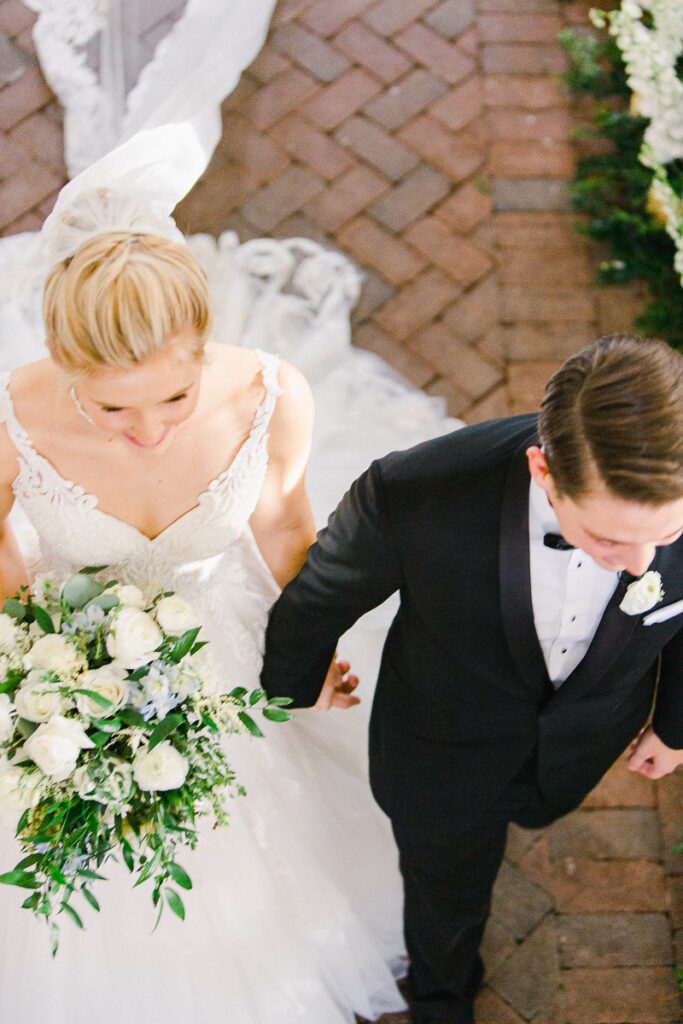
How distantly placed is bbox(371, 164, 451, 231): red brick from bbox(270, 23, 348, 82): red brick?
55 cm

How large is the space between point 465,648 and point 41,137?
Result: 110 inches

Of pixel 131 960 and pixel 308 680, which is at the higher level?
pixel 308 680

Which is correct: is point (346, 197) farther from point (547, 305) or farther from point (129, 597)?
point (129, 597)

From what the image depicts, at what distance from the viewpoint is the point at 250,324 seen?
309 centimetres

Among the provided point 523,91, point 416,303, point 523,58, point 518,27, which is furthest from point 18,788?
point 518,27

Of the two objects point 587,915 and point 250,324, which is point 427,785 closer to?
point 587,915

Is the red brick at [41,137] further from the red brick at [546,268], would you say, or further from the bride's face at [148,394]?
the bride's face at [148,394]

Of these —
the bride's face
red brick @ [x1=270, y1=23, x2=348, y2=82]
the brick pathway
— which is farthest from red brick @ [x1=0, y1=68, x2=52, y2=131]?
the bride's face

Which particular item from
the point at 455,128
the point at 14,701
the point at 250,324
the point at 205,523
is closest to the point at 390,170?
the point at 455,128

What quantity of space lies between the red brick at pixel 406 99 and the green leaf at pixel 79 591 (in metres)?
2.71

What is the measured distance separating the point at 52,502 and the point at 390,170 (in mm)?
2337

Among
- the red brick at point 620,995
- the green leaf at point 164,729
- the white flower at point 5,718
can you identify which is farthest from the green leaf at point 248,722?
the red brick at point 620,995

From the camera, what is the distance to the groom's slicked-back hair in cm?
140

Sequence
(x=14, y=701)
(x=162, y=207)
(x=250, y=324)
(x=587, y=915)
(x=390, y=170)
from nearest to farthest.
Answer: (x=14, y=701), (x=162, y=207), (x=587, y=915), (x=250, y=324), (x=390, y=170)
